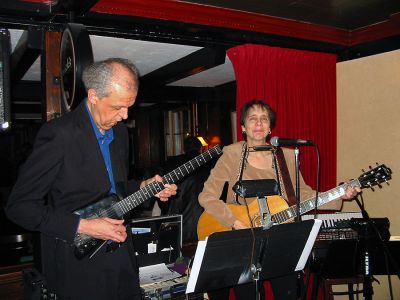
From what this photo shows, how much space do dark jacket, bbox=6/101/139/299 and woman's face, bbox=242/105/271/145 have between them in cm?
130

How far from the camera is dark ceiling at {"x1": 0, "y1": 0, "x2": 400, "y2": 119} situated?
2789mm

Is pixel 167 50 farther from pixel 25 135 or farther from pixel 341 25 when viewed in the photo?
pixel 25 135

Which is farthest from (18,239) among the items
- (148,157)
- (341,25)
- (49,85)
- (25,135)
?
(341,25)

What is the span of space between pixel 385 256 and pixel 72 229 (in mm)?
2067

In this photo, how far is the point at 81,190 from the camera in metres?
1.81

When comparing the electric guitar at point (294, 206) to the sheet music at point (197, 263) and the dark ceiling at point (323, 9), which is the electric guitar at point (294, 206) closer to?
the sheet music at point (197, 263)

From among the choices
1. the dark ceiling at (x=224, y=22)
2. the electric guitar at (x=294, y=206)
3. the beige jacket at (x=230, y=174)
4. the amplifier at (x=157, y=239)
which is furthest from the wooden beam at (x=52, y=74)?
the electric guitar at (x=294, y=206)

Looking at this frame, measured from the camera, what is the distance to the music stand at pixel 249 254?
183 centimetres

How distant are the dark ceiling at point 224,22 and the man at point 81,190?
106cm

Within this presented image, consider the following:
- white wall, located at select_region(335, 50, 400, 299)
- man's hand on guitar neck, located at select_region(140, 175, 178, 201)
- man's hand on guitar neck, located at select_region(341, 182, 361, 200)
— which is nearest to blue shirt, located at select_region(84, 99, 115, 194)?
man's hand on guitar neck, located at select_region(140, 175, 178, 201)

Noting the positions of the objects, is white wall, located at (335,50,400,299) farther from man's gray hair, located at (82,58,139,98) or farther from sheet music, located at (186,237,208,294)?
man's gray hair, located at (82,58,139,98)

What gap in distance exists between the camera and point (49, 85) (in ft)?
9.66

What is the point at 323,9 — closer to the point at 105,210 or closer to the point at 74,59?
the point at 74,59

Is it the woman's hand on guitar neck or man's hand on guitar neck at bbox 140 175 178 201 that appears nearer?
man's hand on guitar neck at bbox 140 175 178 201
